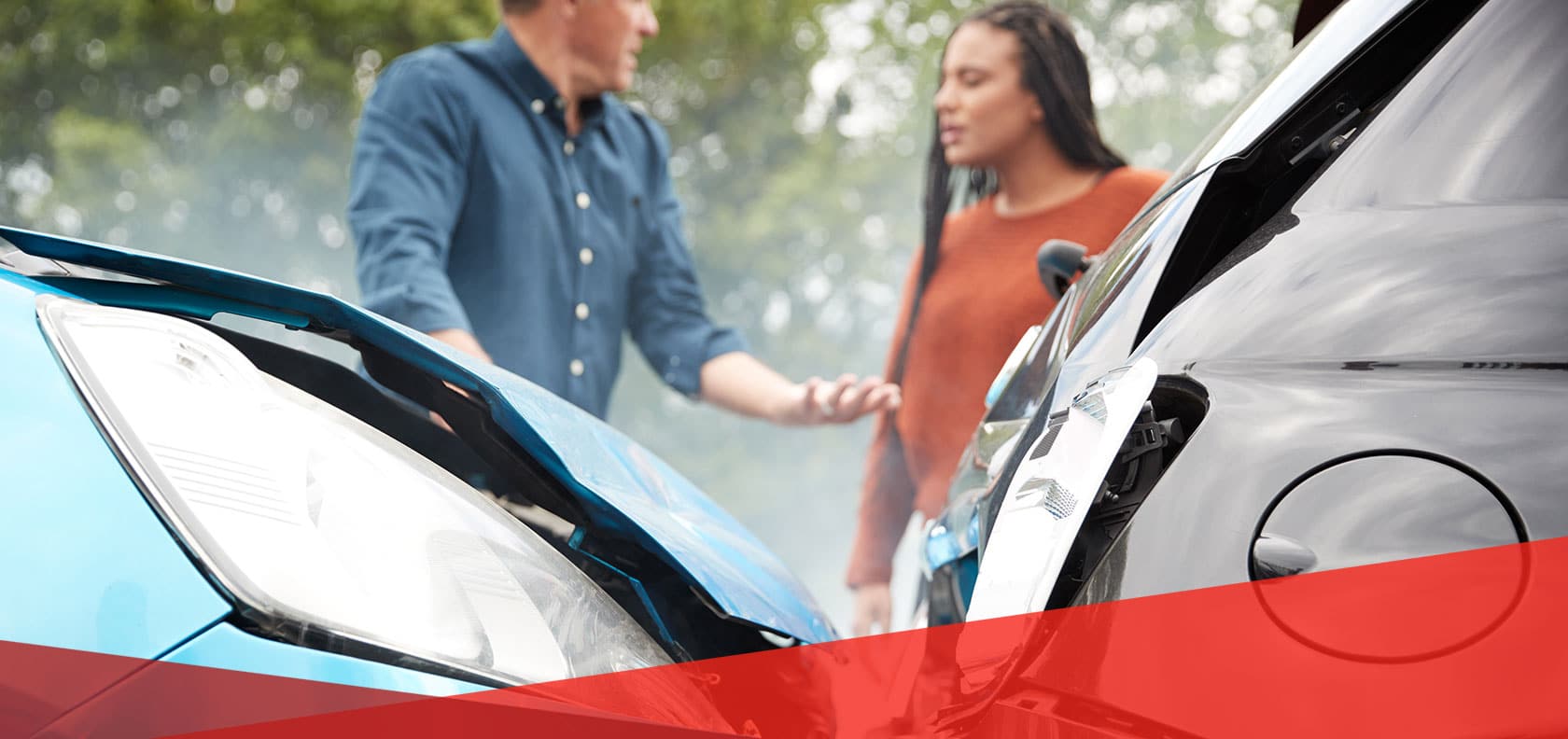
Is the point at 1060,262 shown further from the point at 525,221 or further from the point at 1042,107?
the point at 525,221

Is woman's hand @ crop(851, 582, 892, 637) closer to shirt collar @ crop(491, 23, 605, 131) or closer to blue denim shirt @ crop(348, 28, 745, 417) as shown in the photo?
blue denim shirt @ crop(348, 28, 745, 417)

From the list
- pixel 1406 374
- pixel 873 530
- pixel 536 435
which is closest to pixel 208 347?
pixel 536 435

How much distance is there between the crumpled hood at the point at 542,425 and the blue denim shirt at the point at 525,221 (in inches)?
66.8

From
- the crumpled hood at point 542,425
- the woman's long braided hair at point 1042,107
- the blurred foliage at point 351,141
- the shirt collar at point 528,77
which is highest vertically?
the blurred foliage at point 351,141

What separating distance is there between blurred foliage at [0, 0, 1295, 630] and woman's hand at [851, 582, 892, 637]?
276 cm

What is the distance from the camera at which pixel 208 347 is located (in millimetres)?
1098

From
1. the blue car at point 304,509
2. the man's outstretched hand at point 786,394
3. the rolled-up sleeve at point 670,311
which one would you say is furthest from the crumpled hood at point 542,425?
the rolled-up sleeve at point 670,311

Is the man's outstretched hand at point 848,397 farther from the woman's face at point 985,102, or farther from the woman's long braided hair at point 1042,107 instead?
the woman's face at point 985,102

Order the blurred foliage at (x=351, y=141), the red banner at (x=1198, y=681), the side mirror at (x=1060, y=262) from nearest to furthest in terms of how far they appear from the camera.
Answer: the red banner at (x=1198, y=681) → the side mirror at (x=1060, y=262) → the blurred foliage at (x=351, y=141)

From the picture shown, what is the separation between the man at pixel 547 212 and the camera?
3.08 m

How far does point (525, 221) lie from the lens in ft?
10.9

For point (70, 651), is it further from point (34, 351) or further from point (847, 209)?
point (847, 209)

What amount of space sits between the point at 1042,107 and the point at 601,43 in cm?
133

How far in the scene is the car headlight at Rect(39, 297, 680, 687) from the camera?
2.93ft
